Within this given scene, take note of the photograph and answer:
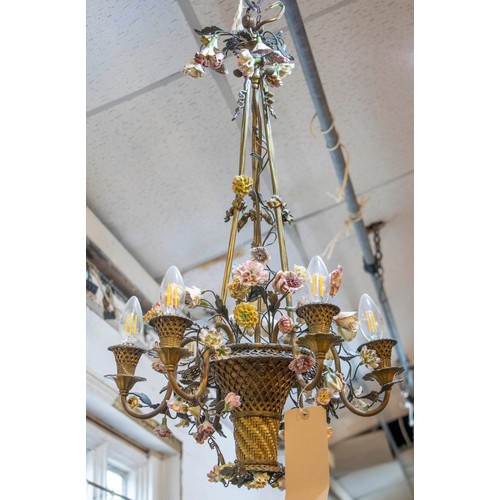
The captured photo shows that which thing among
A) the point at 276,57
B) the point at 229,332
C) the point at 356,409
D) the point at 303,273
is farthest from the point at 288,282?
the point at 276,57

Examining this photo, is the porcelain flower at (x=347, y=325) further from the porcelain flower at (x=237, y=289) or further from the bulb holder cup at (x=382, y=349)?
the porcelain flower at (x=237, y=289)

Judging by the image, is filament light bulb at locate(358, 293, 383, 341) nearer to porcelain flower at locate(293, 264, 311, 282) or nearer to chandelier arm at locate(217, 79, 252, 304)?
porcelain flower at locate(293, 264, 311, 282)

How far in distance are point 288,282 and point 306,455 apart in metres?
0.28

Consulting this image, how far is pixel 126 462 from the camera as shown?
324 cm

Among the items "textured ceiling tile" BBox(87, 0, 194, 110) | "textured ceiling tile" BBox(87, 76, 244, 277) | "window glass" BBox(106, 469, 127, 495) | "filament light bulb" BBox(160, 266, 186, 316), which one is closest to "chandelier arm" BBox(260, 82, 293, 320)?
"filament light bulb" BBox(160, 266, 186, 316)

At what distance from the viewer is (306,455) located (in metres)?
1.22

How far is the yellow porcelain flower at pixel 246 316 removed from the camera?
1.35 metres

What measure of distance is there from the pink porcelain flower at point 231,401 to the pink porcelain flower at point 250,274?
183mm

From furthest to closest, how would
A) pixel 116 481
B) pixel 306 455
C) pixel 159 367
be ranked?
pixel 116 481
pixel 159 367
pixel 306 455

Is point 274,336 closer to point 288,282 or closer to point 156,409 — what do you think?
point 288,282

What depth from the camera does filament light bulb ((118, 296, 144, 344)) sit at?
135cm

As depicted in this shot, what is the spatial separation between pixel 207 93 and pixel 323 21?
442 mm

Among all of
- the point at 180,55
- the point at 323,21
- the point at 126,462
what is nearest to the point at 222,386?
the point at 180,55
